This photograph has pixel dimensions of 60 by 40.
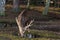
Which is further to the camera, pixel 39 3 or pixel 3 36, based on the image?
pixel 39 3

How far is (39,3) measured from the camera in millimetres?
32656

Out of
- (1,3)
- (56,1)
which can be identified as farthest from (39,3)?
(1,3)

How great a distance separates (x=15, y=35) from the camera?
12.8 metres

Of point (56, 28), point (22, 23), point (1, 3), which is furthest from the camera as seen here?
point (1, 3)

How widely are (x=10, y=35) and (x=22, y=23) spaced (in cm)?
104

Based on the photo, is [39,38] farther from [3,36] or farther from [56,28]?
[56,28]

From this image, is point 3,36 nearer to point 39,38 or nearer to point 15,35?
point 15,35

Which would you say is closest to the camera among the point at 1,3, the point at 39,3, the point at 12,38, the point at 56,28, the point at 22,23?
the point at 12,38

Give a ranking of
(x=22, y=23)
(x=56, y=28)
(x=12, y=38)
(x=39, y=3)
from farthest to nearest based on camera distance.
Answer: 1. (x=39, y=3)
2. (x=56, y=28)
3. (x=22, y=23)
4. (x=12, y=38)

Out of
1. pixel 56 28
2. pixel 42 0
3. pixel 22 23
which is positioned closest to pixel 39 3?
pixel 42 0

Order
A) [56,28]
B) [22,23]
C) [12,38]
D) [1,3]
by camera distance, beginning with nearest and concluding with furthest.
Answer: [12,38] → [22,23] → [56,28] → [1,3]

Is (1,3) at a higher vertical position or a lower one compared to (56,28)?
higher

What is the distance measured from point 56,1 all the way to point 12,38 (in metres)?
22.2

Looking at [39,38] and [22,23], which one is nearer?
[39,38]
